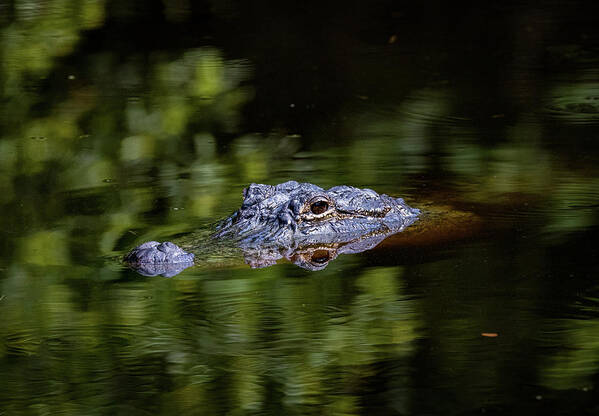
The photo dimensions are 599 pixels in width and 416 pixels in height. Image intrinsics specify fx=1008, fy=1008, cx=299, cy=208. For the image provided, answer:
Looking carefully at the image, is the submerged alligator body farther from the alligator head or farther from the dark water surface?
the dark water surface

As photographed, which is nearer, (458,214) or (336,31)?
(458,214)

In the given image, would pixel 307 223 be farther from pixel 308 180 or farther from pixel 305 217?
pixel 308 180

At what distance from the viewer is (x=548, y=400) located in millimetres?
3826

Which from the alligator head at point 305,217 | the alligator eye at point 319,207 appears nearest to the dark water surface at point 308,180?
the alligator head at point 305,217

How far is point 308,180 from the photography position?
730 centimetres

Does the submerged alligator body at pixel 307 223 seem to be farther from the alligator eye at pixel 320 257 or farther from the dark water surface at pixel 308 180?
the dark water surface at pixel 308 180

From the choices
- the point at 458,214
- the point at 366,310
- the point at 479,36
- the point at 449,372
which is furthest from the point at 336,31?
the point at 449,372

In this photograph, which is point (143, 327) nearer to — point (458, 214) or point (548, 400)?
point (548, 400)

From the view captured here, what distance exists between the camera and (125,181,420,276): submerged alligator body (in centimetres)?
577

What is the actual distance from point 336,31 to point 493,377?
9576 millimetres

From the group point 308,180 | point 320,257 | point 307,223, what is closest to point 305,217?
point 307,223

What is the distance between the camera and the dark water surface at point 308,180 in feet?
13.5

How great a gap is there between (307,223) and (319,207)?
12cm

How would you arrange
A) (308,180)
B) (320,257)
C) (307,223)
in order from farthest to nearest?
(308,180), (307,223), (320,257)
